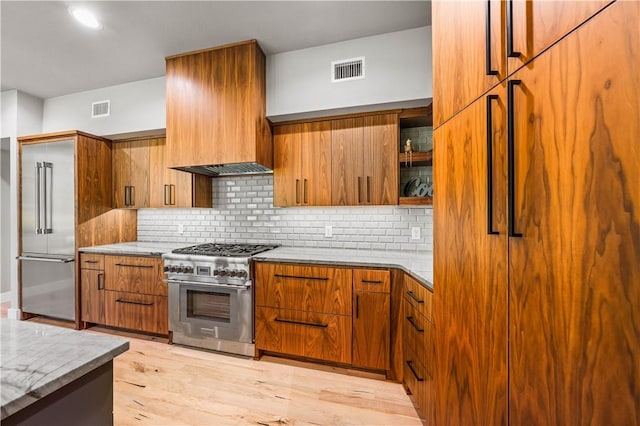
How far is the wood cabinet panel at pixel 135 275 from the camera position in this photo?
2.81 meters

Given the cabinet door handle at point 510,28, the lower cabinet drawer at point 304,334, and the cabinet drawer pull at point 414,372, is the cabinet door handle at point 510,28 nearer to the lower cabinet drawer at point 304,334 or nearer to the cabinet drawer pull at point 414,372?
the cabinet drawer pull at point 414,372

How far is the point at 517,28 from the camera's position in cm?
78

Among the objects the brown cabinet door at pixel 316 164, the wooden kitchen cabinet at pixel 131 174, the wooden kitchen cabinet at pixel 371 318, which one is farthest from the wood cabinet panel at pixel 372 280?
the wooden kitchen cabinet at pixel 131 174

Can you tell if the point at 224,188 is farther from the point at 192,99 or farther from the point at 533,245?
the point at 533,245

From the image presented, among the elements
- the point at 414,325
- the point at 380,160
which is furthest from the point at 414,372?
the point at 380,160

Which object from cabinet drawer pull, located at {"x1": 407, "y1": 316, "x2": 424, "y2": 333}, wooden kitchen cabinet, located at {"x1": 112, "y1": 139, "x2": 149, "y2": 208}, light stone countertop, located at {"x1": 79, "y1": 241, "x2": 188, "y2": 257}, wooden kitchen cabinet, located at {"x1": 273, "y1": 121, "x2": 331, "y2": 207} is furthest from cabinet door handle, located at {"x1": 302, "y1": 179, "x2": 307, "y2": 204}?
wooden kitchen cabinet, located at {"x1": 112, "y1": 139, "x2": 149, "y2": 208}

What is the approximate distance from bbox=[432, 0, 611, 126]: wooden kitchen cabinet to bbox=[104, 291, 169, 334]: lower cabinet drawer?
117 inches

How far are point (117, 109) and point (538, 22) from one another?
3.93 m

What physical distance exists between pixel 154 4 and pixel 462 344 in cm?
288

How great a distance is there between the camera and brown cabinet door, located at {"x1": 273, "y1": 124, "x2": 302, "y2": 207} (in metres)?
2.79

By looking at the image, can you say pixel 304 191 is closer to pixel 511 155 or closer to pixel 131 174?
pixel 511 155

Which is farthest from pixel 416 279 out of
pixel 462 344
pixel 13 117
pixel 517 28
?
pixel 13 117

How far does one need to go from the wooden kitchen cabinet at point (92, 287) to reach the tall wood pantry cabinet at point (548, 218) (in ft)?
11.4

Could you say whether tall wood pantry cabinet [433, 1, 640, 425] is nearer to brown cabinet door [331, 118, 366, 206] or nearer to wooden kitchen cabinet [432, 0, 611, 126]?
wooden kitchen cabinet [432, 0, 611, 126]
